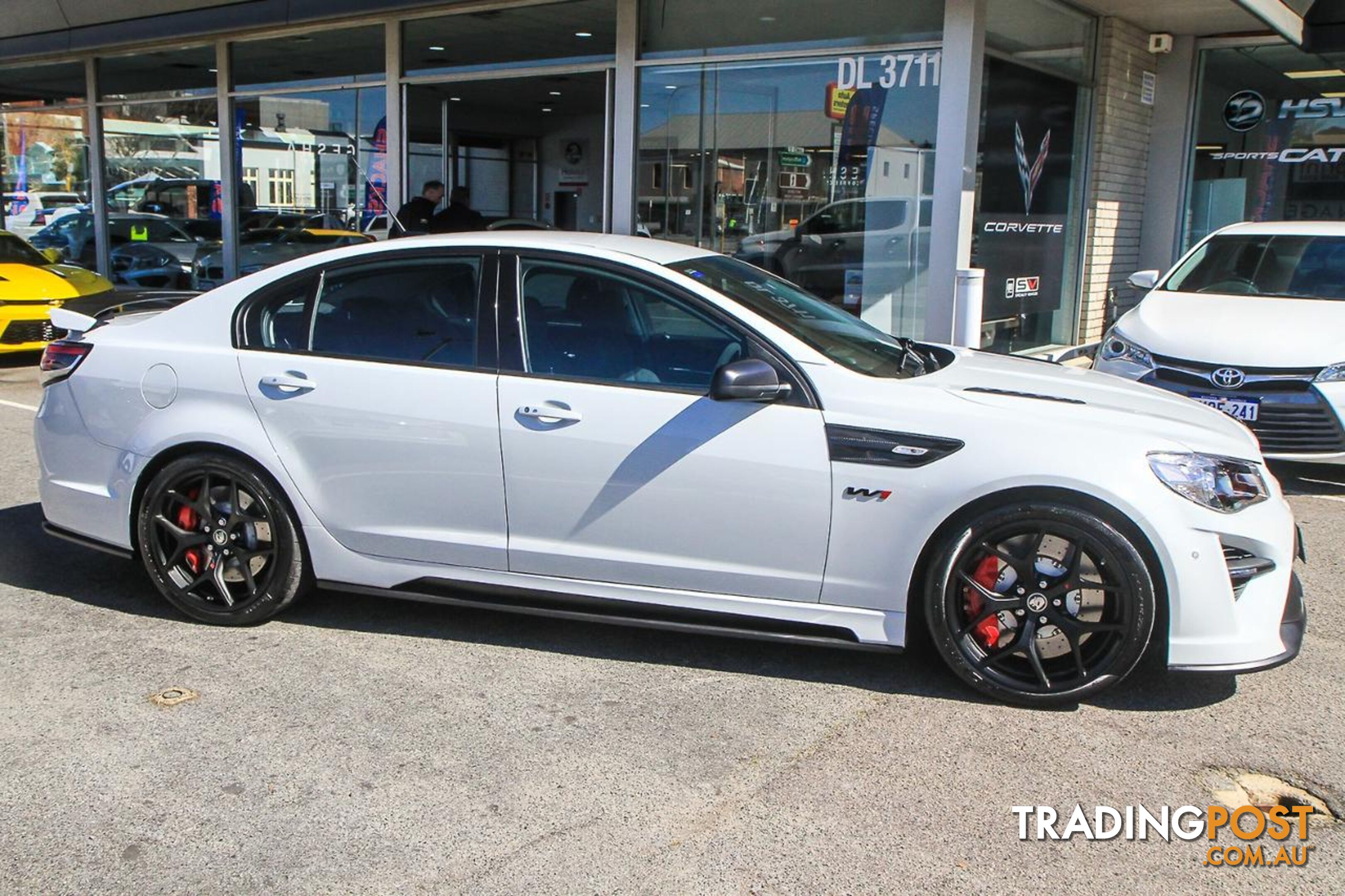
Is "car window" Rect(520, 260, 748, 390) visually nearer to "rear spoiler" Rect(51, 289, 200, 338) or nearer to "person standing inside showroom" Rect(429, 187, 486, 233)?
"rear spoiler" Rect(51, 289, 200, 338)

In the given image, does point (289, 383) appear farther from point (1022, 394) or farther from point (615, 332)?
point (1022, 394)

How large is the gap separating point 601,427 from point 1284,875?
2.44 metres

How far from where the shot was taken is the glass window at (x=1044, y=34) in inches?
426

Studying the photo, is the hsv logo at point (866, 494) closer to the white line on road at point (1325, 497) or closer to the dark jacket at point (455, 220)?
the white line on road at point (1325, 497)

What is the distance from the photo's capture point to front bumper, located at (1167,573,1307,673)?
3.87 m

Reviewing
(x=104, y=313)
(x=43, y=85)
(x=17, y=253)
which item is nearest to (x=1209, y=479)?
(x=104, y=313)

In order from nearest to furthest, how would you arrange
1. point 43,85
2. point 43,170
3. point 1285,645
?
point 1285,645
point 43,85
point 43,170

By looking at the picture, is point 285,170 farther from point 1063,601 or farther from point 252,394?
point 1063,601

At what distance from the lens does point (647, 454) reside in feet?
13.8

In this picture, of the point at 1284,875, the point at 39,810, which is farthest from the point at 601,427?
the point at 1284,875

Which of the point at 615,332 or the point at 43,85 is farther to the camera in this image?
the point at 43,85

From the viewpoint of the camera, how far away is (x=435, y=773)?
3580mm

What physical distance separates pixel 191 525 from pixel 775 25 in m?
8.55

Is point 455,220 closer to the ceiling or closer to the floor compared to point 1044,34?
closer to the floor
